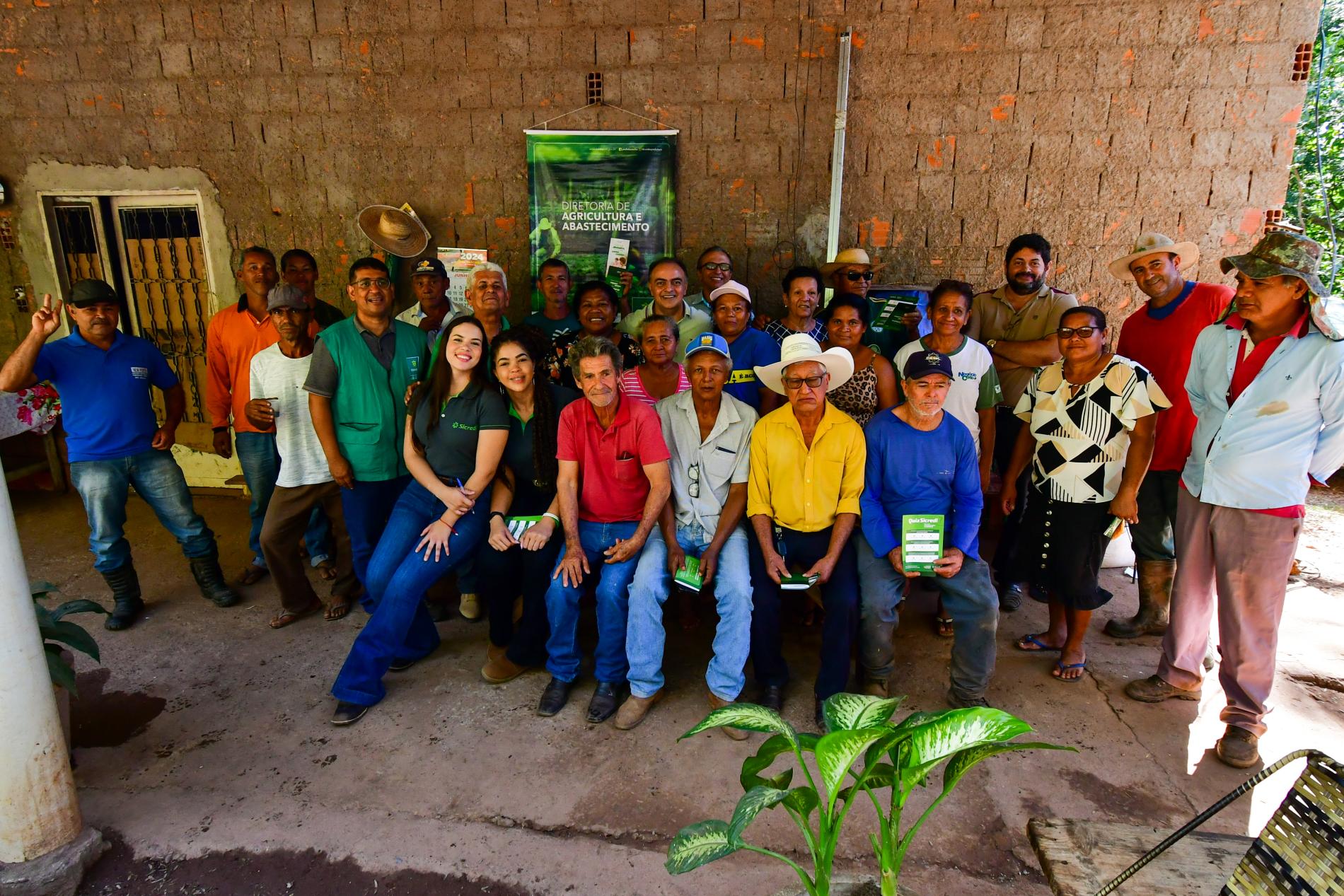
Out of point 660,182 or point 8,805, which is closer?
point 8,805

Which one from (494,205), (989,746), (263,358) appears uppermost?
(494,205)

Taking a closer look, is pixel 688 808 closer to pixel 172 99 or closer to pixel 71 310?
pixel 71 310

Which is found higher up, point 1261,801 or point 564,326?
point 564,326

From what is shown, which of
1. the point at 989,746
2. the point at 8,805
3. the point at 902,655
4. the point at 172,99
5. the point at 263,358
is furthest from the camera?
the point at 172,99

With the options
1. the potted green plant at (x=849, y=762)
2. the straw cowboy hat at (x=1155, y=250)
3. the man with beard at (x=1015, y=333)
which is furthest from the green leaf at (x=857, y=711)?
the straw cowboy hat at (x=1155, y=250)

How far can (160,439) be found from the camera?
409 cm

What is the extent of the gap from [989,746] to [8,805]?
2.75m

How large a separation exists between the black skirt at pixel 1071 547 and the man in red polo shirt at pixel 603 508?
1.75 meters

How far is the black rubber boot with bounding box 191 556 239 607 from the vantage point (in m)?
4.21

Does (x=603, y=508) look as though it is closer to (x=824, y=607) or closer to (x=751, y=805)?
(x=824, y=607)

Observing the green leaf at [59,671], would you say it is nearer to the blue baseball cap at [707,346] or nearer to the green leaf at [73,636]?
the green leaf at [73,636]

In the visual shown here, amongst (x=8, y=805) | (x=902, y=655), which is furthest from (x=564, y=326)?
(x=8, y=805)

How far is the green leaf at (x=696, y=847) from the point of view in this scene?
1.55m

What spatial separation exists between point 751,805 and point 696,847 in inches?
7.5
